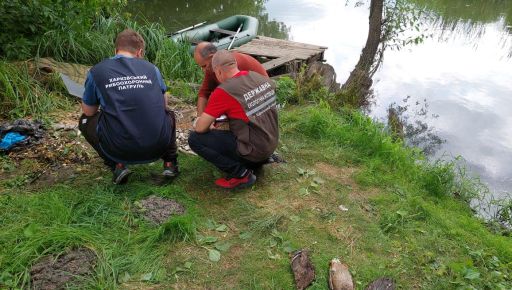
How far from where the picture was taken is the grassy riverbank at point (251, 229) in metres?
2.39

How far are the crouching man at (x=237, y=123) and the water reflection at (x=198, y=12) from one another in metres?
8.28

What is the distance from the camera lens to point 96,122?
2939 millimetres

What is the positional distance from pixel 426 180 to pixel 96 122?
3259 millimetres

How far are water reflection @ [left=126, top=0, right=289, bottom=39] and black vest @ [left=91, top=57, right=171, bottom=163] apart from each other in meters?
8.30

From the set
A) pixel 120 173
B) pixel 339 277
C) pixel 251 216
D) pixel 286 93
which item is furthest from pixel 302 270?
pixel 286 93

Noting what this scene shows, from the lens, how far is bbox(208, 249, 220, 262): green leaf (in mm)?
2553

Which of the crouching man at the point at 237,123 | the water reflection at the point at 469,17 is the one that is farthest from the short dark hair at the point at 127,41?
the water reflection at the point at 469,17

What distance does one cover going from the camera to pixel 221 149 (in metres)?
3.14

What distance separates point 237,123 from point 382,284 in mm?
1500

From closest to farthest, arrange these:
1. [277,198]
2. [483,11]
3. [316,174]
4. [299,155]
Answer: [277,198]
[316,174]
[299,155]
[483,11]

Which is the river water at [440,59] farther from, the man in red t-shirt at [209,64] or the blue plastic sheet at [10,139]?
the blue plastic sheet at [10,139]

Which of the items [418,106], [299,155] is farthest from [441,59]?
[299,155]

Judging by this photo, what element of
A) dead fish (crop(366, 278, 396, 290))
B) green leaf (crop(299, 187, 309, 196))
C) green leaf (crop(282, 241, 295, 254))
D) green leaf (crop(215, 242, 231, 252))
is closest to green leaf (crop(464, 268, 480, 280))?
dead fish (crop(366, 278, 396, 290))

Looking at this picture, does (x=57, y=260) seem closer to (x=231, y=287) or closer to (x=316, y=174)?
(x=231, y=287)
